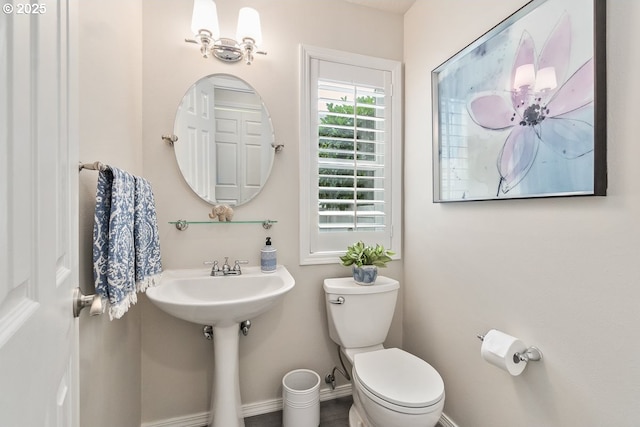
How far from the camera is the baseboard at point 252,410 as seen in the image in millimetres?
1458

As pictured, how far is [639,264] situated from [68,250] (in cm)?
146

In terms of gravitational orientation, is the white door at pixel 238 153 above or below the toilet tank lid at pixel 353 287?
above

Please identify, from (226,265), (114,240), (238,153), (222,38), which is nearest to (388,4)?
(222,38)

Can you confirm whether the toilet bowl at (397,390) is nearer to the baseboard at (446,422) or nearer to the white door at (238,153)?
the baseboard at (446,422)

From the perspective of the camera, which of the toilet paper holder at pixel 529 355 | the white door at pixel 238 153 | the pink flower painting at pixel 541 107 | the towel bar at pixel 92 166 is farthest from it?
the white door at pixel 238 153

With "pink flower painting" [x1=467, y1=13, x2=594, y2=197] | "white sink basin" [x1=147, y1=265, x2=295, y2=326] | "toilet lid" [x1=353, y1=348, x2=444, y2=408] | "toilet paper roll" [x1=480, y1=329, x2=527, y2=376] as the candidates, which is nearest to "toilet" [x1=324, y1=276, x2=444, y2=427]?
"toilet lid" [x1=353, y1=348, x2=444, y2=408]

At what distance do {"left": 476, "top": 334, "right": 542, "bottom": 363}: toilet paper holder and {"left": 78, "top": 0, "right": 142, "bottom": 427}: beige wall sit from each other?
1429 millimetres

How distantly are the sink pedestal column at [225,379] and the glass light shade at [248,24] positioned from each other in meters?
1.46

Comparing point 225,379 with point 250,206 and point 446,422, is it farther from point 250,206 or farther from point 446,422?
point 446,422

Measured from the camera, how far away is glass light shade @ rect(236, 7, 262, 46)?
141cm

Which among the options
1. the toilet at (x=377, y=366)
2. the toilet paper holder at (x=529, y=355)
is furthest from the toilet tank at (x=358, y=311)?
the toilet paper holder at (x=529, y=355)

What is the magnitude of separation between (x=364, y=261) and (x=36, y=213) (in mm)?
1379

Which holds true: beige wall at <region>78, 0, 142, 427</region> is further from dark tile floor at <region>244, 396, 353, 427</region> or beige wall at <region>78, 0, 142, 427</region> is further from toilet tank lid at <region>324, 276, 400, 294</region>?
toilet tank lid at <region>324, 276, 400, 294</region>

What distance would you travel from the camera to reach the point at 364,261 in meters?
1.58
